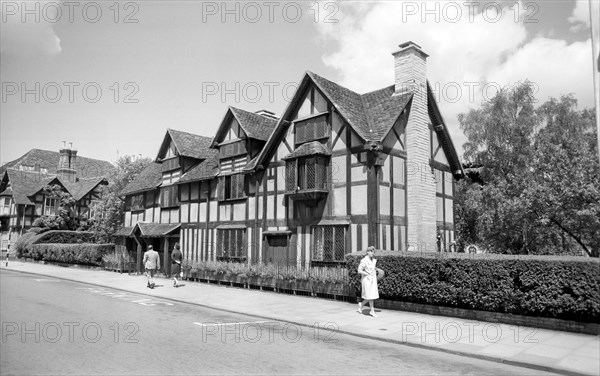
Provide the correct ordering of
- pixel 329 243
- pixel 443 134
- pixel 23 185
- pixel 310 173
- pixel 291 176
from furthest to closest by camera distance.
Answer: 1. pixel 23 185
2. pixel 443 134
3. pixel 291 176
4. pixel 310 173
5. pixel 329 243

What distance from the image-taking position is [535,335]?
34.9ft

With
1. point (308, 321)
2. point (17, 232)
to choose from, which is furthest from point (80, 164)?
point (308, 321)

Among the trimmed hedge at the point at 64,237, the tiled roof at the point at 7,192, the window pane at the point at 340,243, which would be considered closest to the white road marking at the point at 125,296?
the window pane at the point at 340,243

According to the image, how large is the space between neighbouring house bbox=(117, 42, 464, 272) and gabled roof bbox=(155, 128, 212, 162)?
10.00 feet

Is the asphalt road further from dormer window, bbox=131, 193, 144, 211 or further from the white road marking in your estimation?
dormer window, bbox=131, 193, 144, 211

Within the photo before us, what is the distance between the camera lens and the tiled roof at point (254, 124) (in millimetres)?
23750

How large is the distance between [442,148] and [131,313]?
1649cm

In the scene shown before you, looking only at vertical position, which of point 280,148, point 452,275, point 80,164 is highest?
point 80,164

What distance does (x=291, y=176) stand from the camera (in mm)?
20266

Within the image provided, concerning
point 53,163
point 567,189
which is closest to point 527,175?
point 567,189

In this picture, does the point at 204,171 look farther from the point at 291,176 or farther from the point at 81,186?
the point at 81,186

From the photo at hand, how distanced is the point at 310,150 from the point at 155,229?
46.2 ft

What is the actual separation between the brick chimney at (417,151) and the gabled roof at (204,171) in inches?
443

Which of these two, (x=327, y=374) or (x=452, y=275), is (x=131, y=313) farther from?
(x=452, y=275)
